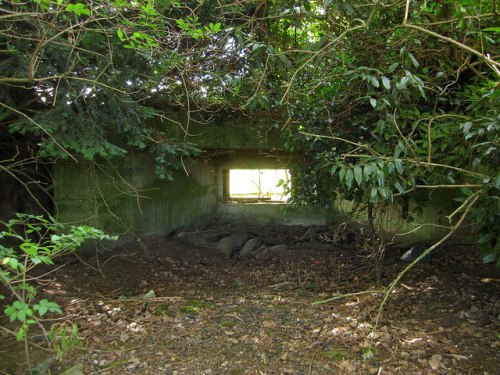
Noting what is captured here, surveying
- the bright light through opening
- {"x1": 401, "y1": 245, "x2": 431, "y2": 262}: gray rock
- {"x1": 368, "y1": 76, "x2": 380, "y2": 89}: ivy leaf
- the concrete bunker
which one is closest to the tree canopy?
{"x1": 368, "y1": 76, "x2": 380, "y2": 89}: ivy leaf

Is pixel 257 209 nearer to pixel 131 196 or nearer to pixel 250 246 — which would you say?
pixel 250 246

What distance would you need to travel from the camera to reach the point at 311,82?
12.6 feet

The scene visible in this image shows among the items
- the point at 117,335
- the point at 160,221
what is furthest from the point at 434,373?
the point at 160,221

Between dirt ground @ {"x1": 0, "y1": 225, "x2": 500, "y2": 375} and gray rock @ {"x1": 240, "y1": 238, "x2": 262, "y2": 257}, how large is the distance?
951mm

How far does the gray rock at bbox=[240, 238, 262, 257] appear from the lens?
592 cm

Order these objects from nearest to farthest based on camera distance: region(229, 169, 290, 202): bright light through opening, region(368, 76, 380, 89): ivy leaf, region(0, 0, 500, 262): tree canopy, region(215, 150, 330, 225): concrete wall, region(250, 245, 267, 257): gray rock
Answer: region(368, 76, 380, 89): ivy leaf
region(0, 0, 500, 262): tree canopy
region(250, 245, 267, 257): gray rock
region(215, 150, 330, 225): concrete wall
region(229, 169, 290, 202): bright light through opening

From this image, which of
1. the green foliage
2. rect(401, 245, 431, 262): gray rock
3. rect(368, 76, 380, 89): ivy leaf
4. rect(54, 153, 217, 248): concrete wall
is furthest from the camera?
rect(54, 153, 217, 248): concrete wall

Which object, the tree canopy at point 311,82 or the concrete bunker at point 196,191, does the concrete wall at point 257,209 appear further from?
the tree canopy at point 311,82

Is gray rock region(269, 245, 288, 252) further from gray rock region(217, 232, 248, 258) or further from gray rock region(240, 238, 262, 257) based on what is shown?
gray rock region(217, 232, 248, 258)

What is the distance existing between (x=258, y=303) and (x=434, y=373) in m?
1.64

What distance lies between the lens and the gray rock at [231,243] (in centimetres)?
589

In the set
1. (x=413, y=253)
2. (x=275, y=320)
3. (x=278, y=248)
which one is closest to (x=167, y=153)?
(x=275, y=320)

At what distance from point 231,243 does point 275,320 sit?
2.94 metres

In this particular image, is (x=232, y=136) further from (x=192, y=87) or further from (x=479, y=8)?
(x=479, y=8)
